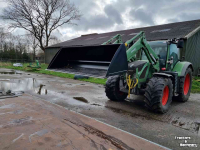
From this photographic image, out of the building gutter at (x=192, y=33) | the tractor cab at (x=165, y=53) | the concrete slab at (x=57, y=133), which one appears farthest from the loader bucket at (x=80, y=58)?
the building gutter at (x=192, y=33)

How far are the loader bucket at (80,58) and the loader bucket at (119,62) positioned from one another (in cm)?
152

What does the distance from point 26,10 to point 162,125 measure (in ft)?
95.1

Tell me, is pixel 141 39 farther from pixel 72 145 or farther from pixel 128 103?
pixel 72 145

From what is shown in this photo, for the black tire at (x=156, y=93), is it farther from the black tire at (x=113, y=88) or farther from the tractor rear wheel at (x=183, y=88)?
the tractor rear wheel at (x=183, y=88)

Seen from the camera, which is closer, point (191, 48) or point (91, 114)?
point (91, 114)

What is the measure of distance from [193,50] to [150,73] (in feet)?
29.9

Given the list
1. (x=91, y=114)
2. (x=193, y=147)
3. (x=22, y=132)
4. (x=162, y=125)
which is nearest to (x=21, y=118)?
(x=22, y=132)

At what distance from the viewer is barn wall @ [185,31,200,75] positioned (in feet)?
38.5

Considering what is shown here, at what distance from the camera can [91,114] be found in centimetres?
439

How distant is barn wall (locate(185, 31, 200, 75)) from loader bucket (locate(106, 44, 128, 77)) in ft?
30.6

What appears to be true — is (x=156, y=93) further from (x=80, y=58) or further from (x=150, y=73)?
(x=80, y=58)

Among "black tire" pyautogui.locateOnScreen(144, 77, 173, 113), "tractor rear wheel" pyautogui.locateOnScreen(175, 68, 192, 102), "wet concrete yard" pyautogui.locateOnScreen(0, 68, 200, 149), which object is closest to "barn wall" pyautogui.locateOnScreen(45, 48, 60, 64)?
"wet concrete yard" pyautogui.locateOnScreen(0, 68, 200, 149)

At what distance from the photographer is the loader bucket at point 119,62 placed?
13.4 feet

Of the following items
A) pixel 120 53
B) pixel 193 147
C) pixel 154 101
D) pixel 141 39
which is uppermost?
pixel 141 39
